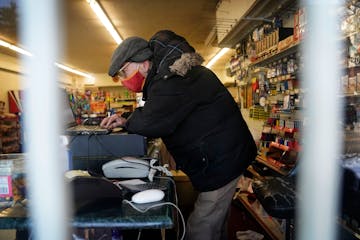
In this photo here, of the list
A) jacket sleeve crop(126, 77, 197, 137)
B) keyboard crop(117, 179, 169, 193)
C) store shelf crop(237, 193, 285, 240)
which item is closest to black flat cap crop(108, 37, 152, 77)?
jacket sleeve crop(126, 77, 197, 137)

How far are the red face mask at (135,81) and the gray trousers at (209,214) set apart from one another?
652mm

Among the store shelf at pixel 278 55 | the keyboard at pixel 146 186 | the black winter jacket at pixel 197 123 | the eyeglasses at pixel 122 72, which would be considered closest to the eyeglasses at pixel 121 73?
the eyeglasses at pixel 122 72

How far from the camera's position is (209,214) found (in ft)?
4.89

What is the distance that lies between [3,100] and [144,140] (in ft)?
23.0

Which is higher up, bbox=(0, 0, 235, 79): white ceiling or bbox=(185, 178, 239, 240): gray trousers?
bbox=(0, 0, 235, 79): white ceiling

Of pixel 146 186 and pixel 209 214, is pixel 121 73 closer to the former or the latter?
pixel 146 186

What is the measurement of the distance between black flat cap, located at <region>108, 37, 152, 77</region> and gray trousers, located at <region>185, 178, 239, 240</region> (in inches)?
29.4

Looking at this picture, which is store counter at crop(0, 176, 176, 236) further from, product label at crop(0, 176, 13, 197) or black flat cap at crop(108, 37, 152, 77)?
black flat cap at crop(108, 37, 152, 77)

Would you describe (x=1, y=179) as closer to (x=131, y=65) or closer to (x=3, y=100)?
(x=131, y=65)

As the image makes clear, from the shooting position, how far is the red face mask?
Answer: 5.15 ft

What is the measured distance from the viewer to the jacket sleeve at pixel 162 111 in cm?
126

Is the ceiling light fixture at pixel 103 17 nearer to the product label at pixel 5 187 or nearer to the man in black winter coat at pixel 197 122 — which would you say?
the man in black winter coat at pixel 197 122

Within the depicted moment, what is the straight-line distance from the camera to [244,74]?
3.62 metres

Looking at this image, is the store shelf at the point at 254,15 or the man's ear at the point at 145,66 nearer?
the man's ear at the point at 145,66
